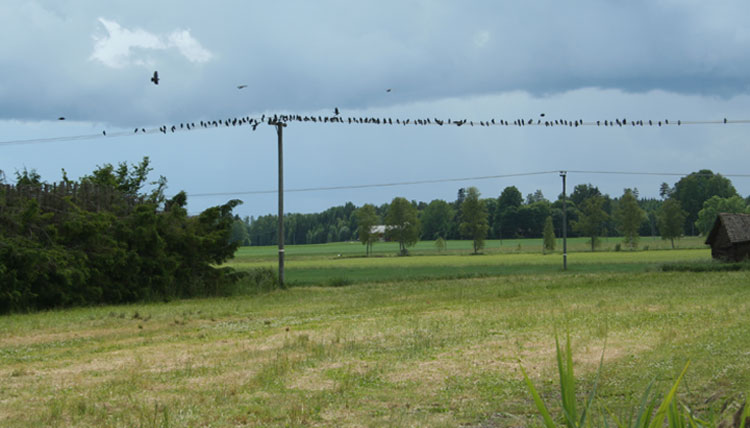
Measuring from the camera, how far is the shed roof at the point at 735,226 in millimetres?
51062

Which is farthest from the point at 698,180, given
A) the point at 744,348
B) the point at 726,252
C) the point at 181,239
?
the point at 744,348

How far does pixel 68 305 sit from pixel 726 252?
149 feet

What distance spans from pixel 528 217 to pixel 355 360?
12178 cm

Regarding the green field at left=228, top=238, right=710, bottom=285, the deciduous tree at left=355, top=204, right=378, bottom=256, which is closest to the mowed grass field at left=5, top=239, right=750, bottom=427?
the green field at left=228, top=238, right=710, bottom=285

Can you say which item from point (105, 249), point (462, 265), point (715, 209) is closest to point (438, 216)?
point (715, 209)

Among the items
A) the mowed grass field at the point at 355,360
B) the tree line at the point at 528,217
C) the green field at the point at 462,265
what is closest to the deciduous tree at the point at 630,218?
the tree line at the point at 528,217

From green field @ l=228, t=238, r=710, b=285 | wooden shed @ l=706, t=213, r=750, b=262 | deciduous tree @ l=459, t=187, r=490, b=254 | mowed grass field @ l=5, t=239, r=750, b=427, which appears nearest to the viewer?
mowed grass field @ l=5, t=239, r=750, b=427

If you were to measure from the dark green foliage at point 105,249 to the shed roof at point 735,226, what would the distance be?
3664 centimetres

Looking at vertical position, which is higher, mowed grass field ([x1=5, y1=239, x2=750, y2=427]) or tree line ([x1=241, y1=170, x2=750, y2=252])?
tree line ([x1=241, y1=170, x2=750, y2=252])

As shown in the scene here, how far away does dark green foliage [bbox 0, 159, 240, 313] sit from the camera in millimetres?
22859

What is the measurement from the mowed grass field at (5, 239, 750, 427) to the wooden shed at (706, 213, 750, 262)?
1253 inches

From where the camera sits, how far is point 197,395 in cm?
943

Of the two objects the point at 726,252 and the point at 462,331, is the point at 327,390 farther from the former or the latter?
the point at 726,252

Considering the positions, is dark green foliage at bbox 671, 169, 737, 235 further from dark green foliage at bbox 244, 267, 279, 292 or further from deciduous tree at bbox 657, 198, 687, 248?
dark green foliage at bbox 244, 267, 279, 292
